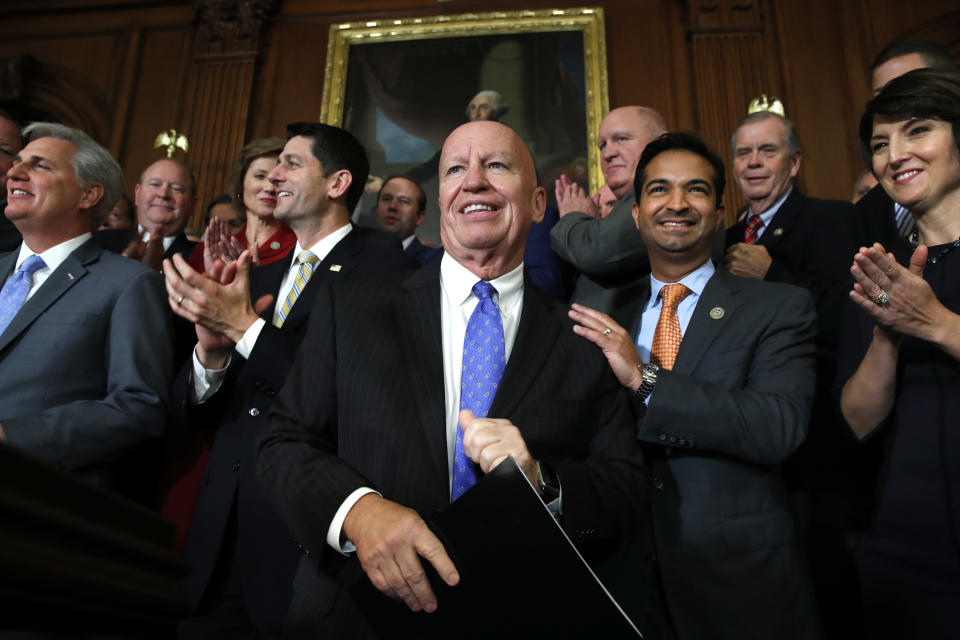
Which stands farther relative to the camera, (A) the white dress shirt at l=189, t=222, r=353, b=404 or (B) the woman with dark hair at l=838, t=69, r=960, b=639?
(A) the white dress shirt at l=189, t=222, r=353, b=404

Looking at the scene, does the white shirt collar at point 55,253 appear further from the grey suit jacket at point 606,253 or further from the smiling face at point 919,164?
the smiling face at point 919,164

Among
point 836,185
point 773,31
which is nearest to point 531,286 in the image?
point 836,185

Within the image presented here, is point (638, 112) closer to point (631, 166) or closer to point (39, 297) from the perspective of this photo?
point (631, 166)

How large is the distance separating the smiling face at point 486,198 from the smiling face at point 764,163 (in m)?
1.70

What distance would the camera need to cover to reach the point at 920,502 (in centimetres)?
182

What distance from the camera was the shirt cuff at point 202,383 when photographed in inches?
88.5

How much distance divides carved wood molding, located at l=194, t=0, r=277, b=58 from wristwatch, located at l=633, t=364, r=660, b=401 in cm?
617

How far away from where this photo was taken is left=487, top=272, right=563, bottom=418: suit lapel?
155 centimetres

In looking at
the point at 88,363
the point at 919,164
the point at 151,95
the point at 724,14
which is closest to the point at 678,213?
the point at 919,164

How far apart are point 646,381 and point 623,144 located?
164 centimetres

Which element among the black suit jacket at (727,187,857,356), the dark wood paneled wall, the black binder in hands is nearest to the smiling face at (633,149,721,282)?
the black suit jacket at (727,187,857,356)

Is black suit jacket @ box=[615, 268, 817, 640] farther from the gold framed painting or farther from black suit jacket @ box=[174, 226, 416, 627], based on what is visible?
the gold framed painting

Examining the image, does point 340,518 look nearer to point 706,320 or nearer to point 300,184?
point 706,320

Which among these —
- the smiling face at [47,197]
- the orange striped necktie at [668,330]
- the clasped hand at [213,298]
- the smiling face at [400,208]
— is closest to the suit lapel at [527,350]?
the orange striped necktie at [668,330]
